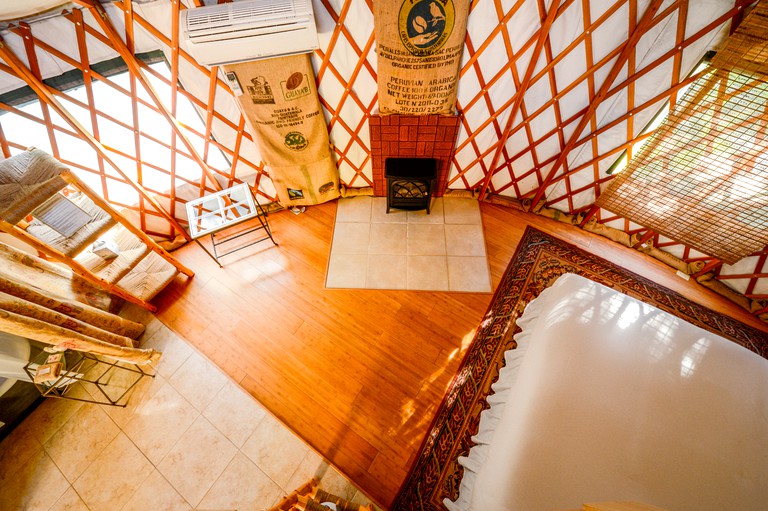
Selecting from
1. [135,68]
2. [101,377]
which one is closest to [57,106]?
[135,68]

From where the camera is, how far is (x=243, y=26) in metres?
1.71

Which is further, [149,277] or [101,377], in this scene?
[149,277]

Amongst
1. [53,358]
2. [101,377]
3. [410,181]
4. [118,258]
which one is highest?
[410,181]

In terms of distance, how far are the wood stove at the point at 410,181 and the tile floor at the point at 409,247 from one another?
0.57 ft

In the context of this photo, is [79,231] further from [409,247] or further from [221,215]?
[409,247]

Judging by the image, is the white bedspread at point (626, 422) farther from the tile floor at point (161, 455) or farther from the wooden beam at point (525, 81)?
the wooden beam at point (525, 81)

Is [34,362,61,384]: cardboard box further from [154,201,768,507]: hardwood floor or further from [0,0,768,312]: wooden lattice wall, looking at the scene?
[0,0,768,312]: wooden lattice wall

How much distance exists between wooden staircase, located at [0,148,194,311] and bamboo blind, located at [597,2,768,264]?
367 centimetres

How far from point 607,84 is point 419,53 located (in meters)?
1.25

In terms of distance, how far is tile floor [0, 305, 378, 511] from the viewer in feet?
5.83

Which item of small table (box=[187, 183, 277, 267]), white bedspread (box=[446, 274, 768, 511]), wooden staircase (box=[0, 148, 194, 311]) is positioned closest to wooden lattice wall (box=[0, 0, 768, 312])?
small table (box=[187, 183, 277, 267])

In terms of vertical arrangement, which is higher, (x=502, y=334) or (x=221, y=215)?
(x=221, y=215)

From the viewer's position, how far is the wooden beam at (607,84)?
5.54ft

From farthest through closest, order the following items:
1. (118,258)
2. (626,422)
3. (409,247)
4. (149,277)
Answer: (409,247) → (149,277) → (118,258) → (626,422)
